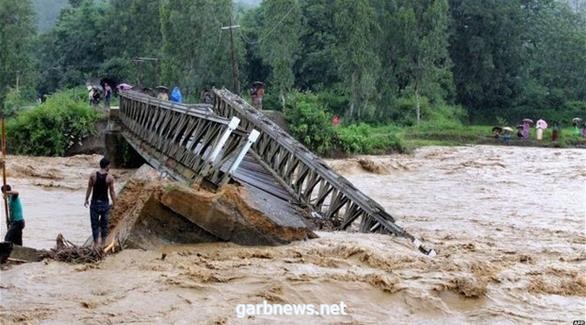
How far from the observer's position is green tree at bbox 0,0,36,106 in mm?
58000

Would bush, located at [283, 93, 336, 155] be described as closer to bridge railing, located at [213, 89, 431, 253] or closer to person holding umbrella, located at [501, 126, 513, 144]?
bridge railing, located at [213, 89, 431, 253]

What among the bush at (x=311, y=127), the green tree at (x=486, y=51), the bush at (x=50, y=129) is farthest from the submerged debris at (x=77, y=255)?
the green tree at (x=486, y=51)

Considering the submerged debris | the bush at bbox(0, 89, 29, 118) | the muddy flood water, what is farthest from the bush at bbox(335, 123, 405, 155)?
the submerged debris

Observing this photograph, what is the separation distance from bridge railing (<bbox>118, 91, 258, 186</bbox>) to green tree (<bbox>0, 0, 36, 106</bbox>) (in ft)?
120

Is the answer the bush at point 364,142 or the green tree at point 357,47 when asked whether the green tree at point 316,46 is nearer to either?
the green tree at point 357,47

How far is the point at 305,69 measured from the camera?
206ft

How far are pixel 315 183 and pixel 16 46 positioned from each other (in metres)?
50.2

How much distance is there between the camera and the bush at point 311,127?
117 feet

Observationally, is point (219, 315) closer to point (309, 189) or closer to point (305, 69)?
point (309, 189)

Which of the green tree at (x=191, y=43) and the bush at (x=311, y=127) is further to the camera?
the green tree at (x=191, y=43)

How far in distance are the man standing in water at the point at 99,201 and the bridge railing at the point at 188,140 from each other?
6.77ft

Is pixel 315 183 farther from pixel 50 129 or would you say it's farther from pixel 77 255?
pixel 50 129

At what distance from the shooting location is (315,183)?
15133mm

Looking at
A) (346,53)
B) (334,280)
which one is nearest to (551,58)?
(346,53)
